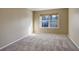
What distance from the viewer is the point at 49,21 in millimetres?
8438

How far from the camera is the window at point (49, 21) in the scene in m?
8.30

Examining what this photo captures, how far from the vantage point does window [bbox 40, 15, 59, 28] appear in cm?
830

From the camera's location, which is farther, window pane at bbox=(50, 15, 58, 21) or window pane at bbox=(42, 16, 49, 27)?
window pane at bbox=(42, 16, 49, 27)

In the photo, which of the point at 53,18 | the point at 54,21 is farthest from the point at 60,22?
the point at 53,18

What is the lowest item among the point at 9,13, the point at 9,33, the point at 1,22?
the point at 9,33

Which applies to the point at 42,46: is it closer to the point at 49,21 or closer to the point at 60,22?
the point at 60,22

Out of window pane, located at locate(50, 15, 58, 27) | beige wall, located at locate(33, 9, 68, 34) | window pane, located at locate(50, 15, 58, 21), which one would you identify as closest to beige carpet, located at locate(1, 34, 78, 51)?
beige wall, located at locate(33, 9, 68, 34)

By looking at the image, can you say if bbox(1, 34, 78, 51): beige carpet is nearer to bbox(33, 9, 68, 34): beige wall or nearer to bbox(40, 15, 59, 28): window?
bbox(33, 9, 68, 34): beige wall

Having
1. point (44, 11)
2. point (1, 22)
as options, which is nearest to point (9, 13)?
point (1, 22)

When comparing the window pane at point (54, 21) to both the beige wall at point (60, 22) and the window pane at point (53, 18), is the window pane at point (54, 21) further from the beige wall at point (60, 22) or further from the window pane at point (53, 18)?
the beige wall at point (60, 22)
